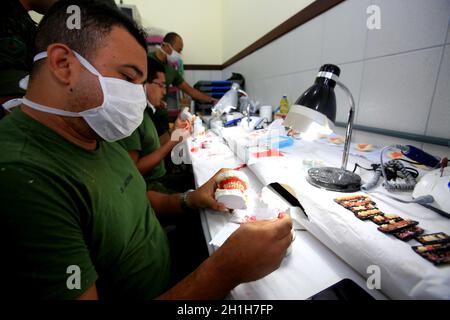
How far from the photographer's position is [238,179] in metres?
0.72

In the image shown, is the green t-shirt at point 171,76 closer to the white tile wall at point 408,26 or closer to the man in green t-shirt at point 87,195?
the man in green t-shirt at point 87,195

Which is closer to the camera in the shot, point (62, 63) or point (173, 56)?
point (62, 63)

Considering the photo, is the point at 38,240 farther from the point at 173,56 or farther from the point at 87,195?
the point at 173,56

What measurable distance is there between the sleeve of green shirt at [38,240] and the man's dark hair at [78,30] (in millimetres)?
370

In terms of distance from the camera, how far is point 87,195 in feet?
1.58

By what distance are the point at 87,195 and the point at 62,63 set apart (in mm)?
360

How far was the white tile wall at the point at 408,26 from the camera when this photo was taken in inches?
31.2

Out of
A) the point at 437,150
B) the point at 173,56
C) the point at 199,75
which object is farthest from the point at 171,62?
the point at 437,150

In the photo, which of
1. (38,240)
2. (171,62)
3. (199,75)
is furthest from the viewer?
(199,75)

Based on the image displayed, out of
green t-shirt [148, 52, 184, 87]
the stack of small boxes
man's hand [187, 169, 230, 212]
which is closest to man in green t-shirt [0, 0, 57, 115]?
man's hand [187, 169, 230, 212]

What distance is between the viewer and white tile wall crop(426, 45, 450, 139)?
79cm
